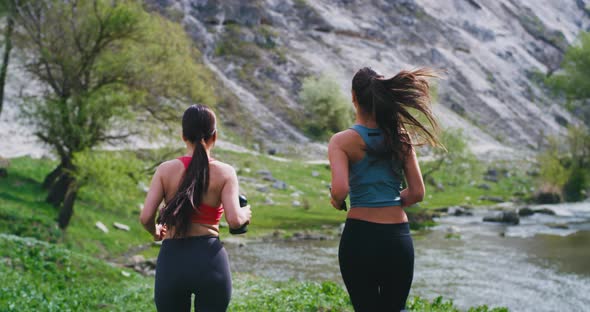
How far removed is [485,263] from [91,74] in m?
22.7

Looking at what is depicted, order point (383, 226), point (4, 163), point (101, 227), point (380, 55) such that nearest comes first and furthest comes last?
point (383, 226) < point (101, 227) < point (4, 163) < point (380, 55)

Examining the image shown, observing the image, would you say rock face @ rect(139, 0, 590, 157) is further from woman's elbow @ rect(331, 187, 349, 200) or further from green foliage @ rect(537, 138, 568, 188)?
woman's elbow @ rect(331, 187, 349, 200)

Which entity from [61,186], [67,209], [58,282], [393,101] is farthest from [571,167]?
[393,101]

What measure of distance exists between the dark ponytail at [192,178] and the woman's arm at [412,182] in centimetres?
197

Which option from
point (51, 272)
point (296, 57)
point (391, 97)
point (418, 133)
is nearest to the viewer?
point (391, 97)

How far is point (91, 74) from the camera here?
30281mm

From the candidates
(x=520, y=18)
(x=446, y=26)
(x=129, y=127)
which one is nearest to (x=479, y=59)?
(x=446, y=26)

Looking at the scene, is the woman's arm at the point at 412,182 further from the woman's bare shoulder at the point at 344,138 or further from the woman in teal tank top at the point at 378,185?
the woman's bare shoulder at the point at 344,138

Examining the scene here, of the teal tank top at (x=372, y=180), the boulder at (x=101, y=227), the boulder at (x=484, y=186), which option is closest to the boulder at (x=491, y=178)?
the boulder at (x=484, y=186)

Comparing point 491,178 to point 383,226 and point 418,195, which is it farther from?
point 383,226

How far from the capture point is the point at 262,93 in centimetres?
8581

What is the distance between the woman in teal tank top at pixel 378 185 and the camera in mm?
5152

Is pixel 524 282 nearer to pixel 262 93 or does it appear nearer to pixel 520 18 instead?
pixel 262 93

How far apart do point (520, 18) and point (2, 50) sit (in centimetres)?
14819
